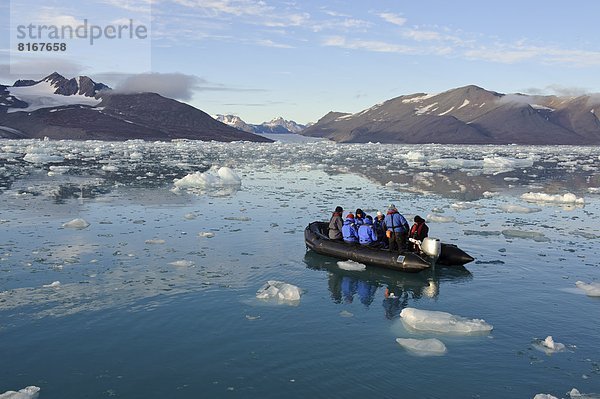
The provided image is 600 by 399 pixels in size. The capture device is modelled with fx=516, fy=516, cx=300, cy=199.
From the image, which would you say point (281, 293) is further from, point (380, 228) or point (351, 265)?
point (380, 228)

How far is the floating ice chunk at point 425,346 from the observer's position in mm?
8711

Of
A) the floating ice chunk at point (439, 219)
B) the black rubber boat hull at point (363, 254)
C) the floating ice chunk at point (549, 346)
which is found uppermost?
the floating ice chunk at point (439, 219)

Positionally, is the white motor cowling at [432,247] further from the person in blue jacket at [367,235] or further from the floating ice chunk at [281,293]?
the floating ice chunk at [281,293]

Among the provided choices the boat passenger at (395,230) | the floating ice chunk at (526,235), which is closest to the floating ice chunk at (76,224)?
the boat passenger at (395,230)

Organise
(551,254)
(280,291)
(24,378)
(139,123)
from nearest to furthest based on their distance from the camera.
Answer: (24,378) < (280,291) < (551,254) < (139,123)

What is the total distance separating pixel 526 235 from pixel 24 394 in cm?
1612

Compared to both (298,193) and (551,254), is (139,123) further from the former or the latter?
(551,254)

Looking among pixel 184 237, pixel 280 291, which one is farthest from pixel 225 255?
pixel 280 291

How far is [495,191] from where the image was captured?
32.0 meters

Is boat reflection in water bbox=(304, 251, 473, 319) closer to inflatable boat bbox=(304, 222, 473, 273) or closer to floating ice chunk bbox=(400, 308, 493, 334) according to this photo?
inflatable boat bbox=(304, 222, 473, 273)

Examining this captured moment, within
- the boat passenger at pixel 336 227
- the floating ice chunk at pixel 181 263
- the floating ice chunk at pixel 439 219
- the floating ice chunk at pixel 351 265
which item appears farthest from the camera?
the floating ice chunk at pixel 439 219

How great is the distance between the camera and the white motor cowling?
1344cm

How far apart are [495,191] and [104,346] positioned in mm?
28174

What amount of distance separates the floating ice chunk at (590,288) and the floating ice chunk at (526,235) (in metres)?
5.25
